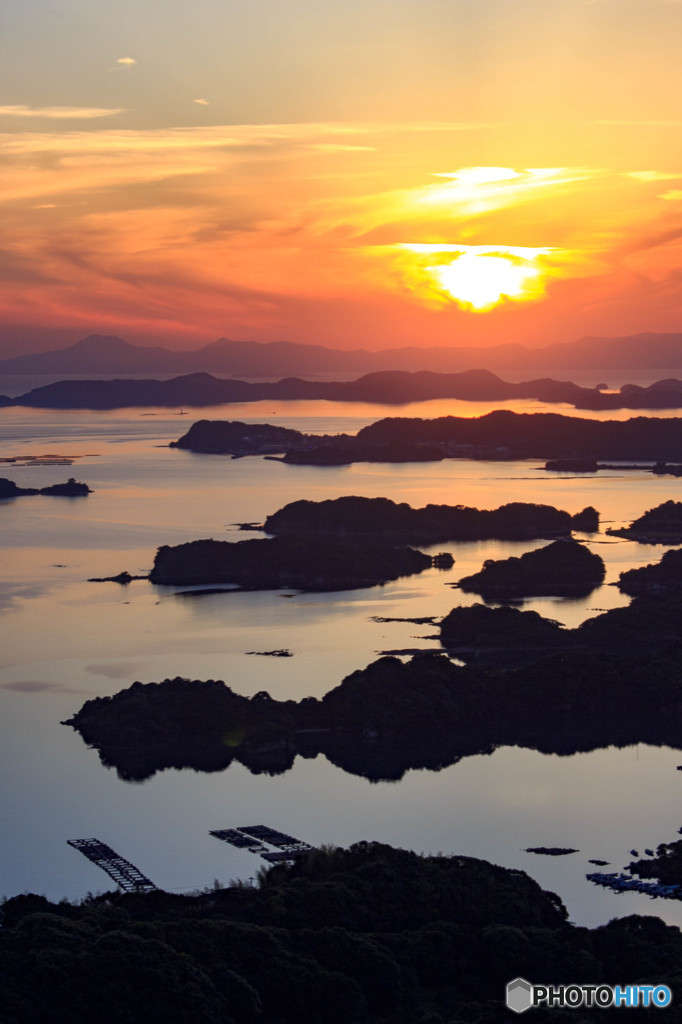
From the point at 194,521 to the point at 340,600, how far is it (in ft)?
49.5

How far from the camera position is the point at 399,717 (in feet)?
67.5

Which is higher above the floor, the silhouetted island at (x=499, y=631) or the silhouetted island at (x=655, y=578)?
the silhouetted island at (x=655, y=578)

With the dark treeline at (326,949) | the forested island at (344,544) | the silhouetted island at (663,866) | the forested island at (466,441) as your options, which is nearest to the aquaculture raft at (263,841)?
the dark treeline at (326,949)

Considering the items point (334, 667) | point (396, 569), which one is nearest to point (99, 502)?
point (396, 569)

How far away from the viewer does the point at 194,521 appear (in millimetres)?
45875

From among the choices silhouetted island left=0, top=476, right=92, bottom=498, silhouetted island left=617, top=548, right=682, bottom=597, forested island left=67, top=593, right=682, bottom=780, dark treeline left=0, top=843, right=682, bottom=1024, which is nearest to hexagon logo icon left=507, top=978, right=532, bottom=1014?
dark treeline left=0, top=843, right=682, bottom=1024

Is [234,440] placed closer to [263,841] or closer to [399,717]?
[399,717]

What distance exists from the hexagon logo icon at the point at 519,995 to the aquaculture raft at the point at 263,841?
4.53 meters

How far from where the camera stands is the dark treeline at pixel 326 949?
1054 centimetres

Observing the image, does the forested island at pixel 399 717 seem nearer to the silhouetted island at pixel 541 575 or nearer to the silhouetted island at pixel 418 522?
the silhouetted island at pixel 541 575

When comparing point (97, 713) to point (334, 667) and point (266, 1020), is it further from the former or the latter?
point (266, 1020)

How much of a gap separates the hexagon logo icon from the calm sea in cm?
274

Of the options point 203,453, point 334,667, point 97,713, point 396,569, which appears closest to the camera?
point 97,713

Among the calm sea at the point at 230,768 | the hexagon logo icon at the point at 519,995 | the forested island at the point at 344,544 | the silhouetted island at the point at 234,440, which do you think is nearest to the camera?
the hexagon logo icon at the point at 519,995
